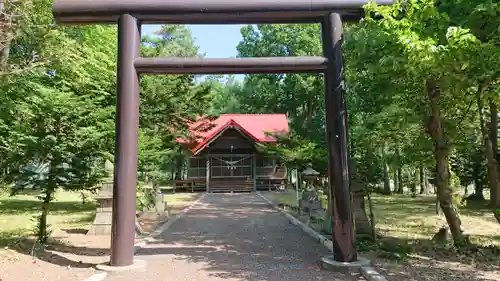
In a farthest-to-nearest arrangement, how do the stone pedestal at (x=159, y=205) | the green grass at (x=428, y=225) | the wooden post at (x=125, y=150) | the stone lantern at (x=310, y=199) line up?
the stone pedestal at (x=159, y=205), the stone lantern at (x=310, y=199), the green grass at (x=428, y=225), the wooden post at (x=125, y=150)

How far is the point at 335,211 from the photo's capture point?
6020mm

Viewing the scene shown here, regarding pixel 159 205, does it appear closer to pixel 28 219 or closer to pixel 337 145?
pixel 28 219

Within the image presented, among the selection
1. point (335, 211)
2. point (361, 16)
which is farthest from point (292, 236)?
point (361, 16)

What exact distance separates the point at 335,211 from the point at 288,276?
1252mm

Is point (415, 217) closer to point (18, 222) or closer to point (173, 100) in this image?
point (173, 100)

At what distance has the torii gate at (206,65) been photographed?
19.6 ft

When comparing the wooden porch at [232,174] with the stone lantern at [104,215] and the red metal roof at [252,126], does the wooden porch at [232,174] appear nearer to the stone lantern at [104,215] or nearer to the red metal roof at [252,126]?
the red metal roof at [252,126]

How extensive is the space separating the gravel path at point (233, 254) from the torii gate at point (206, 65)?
62 centimetres

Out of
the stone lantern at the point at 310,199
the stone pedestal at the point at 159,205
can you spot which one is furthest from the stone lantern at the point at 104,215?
the stone lantern at the point at 310,199

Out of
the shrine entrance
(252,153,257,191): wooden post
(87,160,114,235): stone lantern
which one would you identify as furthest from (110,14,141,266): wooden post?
the shrine entrance

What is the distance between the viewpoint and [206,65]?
6.33m

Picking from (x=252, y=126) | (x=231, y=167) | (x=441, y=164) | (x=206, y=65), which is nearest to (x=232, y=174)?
(x=231, y=167)

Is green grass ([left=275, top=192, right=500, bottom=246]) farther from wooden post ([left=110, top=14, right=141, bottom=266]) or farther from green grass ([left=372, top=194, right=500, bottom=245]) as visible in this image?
wooden post ([left=110, top=14, right=141, bottom=266])

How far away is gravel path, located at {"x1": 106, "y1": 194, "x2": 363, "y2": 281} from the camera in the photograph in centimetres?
566
